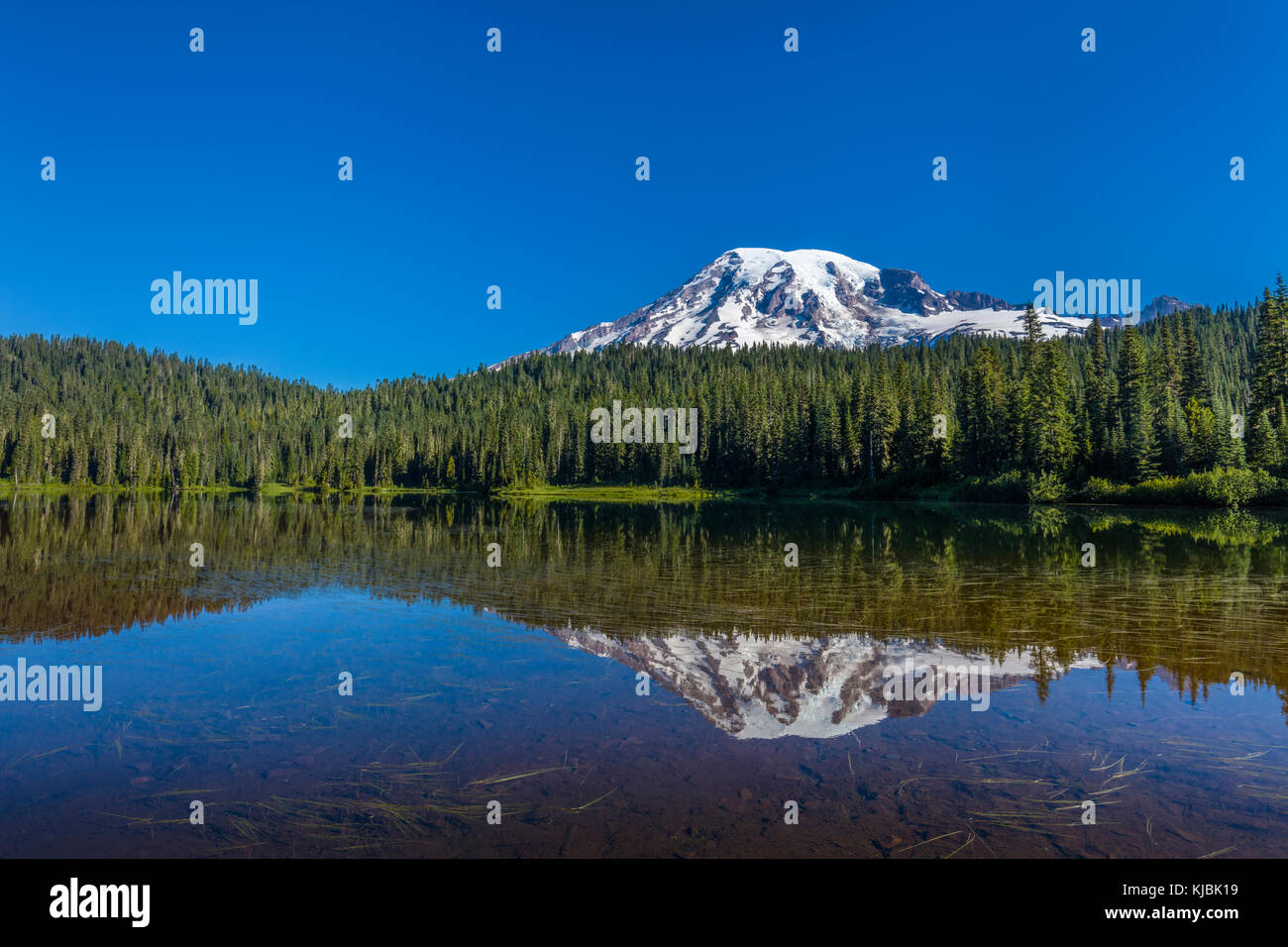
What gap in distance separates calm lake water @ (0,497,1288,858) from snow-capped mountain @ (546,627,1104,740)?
8cm

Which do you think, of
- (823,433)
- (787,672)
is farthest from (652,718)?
(823,433)

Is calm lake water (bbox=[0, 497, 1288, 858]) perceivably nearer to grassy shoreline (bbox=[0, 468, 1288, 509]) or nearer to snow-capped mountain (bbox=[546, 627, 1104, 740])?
snow-capped mountain (bbox=[546, 627, 1104, 740])

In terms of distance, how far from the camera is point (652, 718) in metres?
9.60

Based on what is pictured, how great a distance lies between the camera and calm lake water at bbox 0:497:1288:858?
6.55 m

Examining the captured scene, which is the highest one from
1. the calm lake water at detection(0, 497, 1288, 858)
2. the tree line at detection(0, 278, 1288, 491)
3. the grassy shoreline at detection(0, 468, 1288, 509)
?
the tree line at detection(0, 278, 1288, 491)

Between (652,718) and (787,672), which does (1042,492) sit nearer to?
(787,672)

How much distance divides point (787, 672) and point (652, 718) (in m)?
Answer: 3.02

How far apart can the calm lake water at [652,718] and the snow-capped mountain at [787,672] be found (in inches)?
3.0

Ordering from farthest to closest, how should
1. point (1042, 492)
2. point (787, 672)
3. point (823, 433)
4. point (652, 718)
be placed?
point (823, 433) < point (1042, 492) < point (787, 672) < point (652, 718)

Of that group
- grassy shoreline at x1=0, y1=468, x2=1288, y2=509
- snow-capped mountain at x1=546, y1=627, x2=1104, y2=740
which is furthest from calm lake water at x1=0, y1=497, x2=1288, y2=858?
grassy shoreline at x1=0, y1=468, x2=1288, y2=509

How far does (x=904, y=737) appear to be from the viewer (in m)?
8.82

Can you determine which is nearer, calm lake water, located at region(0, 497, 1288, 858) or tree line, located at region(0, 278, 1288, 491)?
calm lake water, located at region(0, 497, 1288, 858)
